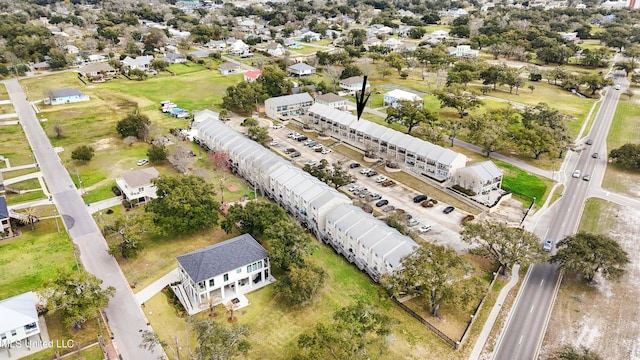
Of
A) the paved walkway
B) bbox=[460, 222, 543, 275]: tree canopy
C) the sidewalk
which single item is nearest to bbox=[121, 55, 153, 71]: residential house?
the paved walkway

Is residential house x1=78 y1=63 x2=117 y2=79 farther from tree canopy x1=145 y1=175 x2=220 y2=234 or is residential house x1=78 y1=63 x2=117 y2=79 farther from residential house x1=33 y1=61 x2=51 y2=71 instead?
tree canopy x1=145 y1=175 x2=220 y2=234

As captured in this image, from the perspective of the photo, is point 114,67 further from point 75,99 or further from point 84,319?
point 84,319

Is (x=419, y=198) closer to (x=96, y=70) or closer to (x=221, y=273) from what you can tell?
(x=221, y=273)

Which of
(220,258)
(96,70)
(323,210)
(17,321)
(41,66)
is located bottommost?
(41,66)

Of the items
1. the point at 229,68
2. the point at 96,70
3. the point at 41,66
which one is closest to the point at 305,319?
the point at 229,68

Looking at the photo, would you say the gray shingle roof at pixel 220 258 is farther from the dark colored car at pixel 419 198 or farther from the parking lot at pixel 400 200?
the dark colored car at pixel 419 198

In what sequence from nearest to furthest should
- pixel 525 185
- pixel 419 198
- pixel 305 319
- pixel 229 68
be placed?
1. pixel 305 319
2. pixel 419 198
3. pixel 525 185
4. pixel 229 68

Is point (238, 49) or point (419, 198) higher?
point (419, 198)
